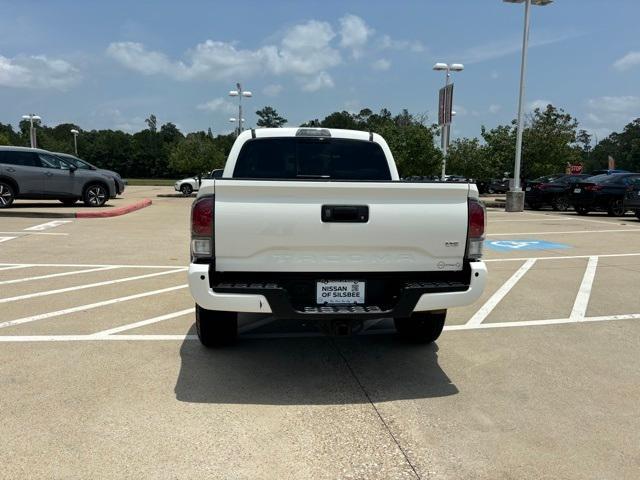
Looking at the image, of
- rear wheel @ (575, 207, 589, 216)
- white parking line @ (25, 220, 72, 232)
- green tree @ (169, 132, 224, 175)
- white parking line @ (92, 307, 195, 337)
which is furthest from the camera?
green tree @ (169, 132, 224, 175)

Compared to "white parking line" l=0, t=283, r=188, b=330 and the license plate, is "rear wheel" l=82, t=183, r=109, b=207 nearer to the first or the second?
"white parking line" l=0, t=283, r=188, b=330

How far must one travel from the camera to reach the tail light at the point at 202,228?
3.79 meters

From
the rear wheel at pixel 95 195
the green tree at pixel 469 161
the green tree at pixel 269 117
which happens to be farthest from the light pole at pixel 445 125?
the green tree at pixel 269 117

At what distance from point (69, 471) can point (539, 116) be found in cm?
4624

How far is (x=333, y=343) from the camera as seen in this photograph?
5.25 meters

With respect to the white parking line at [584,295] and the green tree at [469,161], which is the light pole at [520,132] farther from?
the white parking line at [584,295]

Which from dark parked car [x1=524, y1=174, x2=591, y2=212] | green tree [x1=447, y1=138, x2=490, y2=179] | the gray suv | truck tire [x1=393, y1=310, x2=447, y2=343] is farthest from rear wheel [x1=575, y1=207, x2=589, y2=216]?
truck tire [x1=393, y1=310, x2=447, y2=343]

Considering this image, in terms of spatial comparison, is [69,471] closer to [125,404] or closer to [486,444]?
[125,404]

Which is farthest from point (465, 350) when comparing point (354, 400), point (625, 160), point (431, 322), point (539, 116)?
point (625, 160)

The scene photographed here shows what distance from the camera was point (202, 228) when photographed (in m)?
3.82

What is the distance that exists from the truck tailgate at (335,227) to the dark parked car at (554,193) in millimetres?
21523

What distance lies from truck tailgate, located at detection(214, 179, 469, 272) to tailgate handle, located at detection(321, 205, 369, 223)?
0.05 ft

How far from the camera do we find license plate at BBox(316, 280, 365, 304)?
4012 millimetres

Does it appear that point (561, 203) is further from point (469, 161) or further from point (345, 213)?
point (345, 213)
